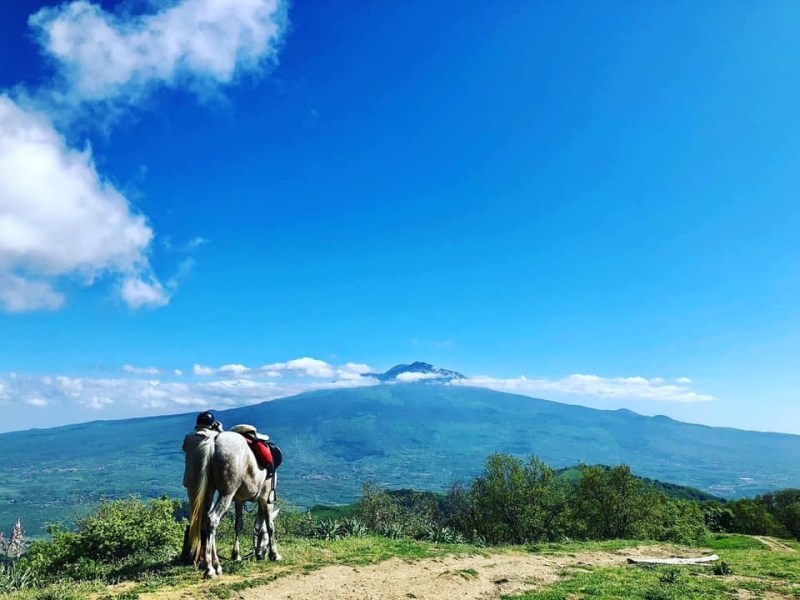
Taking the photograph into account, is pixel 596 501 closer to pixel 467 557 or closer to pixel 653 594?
pixel 467 557

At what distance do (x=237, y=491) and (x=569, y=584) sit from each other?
9.21m

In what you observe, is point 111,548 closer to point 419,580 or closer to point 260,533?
point 260,533

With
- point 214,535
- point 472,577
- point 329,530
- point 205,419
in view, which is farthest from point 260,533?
point 329,530

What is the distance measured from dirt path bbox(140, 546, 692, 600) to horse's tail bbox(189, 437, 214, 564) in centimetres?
172

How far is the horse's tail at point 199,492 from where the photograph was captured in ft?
35.8

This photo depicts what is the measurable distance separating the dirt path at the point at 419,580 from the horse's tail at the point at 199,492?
5.64 ft

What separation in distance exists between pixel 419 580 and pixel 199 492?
607 centimetres

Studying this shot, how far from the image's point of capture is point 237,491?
12.1 meters

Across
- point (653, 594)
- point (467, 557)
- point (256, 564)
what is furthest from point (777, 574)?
point (256, 564)

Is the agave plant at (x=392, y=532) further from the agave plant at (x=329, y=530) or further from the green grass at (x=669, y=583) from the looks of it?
the green grass at (x=669, y=583)

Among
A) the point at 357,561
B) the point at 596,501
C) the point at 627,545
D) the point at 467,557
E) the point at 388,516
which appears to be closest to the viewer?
the point at 357,561

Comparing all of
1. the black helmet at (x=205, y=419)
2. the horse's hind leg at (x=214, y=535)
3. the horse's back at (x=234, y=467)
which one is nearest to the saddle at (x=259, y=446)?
the horse's back at (x=234, y=467)

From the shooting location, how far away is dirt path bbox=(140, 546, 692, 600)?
10.0 m

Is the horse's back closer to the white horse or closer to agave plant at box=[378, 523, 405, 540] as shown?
the white horse
